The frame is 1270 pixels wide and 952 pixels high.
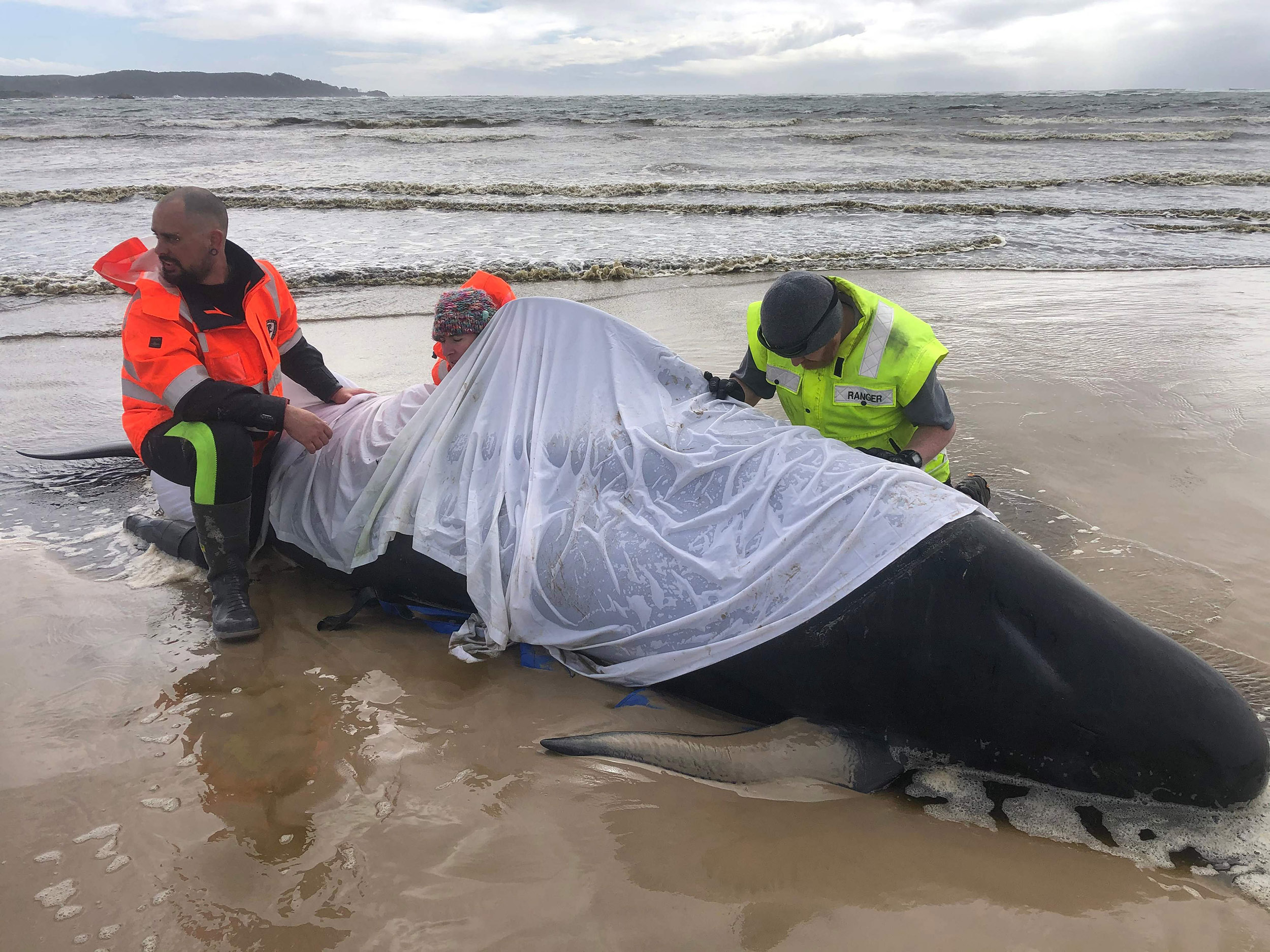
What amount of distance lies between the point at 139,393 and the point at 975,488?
136 inches

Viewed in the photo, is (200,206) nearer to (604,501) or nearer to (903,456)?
(604,501)

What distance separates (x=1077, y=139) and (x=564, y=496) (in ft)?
92.5

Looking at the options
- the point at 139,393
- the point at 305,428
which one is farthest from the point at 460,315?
the point at 139,393

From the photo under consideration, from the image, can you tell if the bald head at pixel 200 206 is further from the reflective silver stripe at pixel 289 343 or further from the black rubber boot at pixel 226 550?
the black rubber boot at pixel 226 550

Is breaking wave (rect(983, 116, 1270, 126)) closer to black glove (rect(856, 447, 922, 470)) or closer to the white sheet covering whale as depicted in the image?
black glove (rect(856, 447, 922, 470))

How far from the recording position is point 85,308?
25.8ft

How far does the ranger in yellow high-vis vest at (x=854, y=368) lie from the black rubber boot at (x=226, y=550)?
191 cm

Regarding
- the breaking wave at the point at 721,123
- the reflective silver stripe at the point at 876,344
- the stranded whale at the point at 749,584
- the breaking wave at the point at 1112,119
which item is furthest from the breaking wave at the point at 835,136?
the stranded whale at the point at 749,584

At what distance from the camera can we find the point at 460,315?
Answer: 3.47 m

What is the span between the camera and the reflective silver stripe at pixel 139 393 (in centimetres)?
332

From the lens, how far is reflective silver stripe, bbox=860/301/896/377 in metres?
3.42

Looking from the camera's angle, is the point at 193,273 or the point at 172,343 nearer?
the point at 172,343

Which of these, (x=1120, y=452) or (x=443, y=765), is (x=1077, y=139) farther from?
(x=443, y=765)

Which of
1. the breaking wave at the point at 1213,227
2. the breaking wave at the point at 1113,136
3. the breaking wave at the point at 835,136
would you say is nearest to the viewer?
the breaking wave at the point at 1213,227
